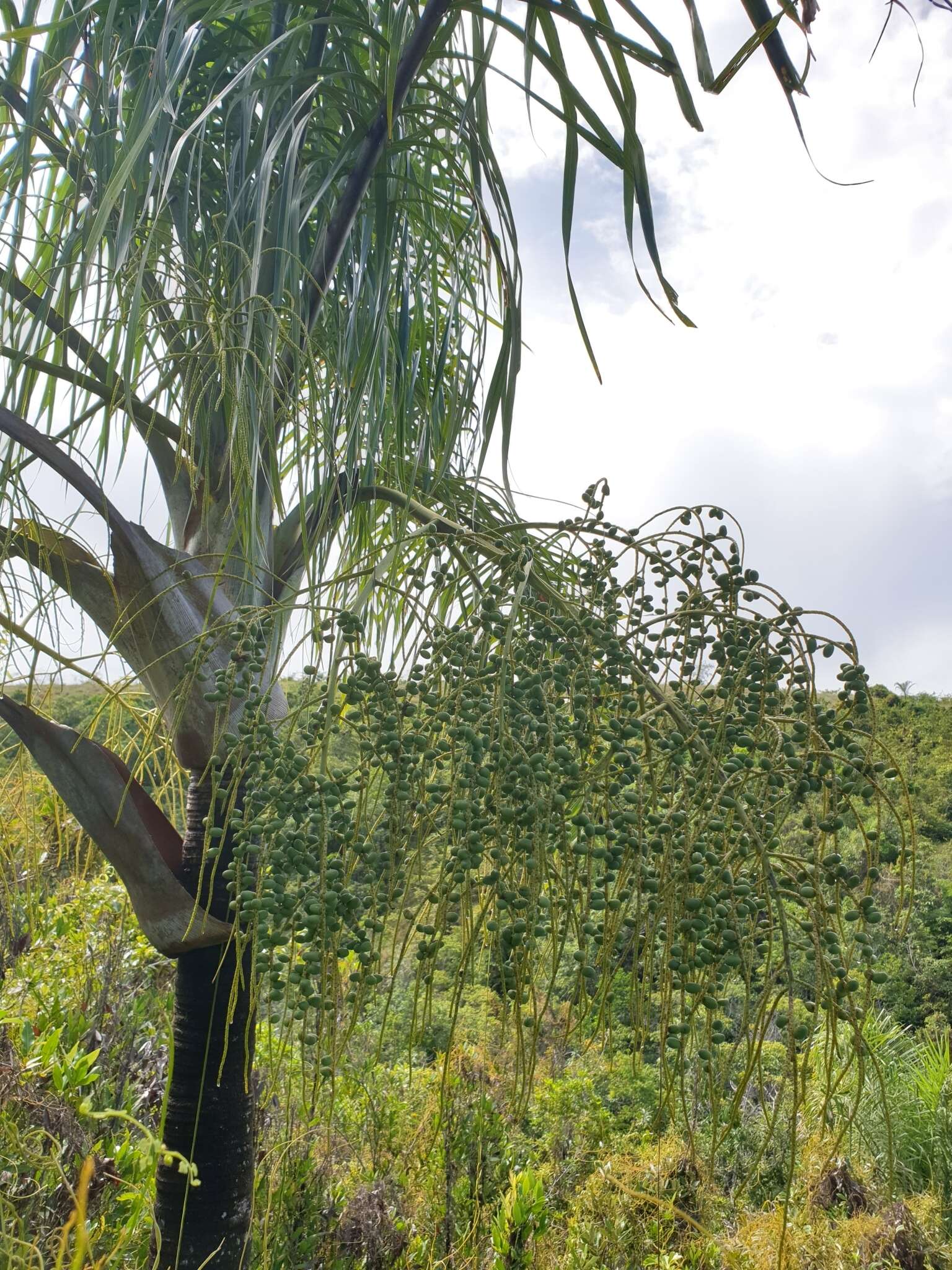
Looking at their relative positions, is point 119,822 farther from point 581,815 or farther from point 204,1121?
point 581,815

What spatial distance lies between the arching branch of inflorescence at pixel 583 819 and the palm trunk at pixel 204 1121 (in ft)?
1.84

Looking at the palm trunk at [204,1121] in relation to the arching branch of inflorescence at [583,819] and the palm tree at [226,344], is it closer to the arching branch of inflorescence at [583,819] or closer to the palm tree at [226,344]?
the palm tree at [226,344]

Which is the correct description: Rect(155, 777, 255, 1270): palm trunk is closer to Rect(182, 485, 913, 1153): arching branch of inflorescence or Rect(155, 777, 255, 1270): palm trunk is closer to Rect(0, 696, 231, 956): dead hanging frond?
Rect(0, 696, 231, 956): dead hanging frond

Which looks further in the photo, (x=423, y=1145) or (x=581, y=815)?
(x=423, y=1145)

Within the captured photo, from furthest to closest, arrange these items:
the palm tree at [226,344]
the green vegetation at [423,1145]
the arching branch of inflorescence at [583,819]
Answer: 1. the green vegetation at [423,1145]
2. the palm tree at [226,344]
3. the arching branch of inflorescence at [583,819]

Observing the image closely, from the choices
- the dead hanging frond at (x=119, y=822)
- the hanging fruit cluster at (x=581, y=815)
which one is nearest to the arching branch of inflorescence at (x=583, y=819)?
the hanging fruit cluster at (x=581, y=815)

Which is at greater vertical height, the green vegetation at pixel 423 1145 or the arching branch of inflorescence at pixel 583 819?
the arching branch of inflorescence at pixel 583 819

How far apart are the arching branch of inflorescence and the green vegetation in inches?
2.5

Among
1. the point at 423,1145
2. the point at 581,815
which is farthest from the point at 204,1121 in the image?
the point at 423,1145

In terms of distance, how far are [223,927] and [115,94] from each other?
176 centimetres

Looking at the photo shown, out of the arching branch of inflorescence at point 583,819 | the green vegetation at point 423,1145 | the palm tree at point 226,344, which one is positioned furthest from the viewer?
the green vegetation at point 423,1145

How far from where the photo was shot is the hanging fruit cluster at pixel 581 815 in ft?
3.13

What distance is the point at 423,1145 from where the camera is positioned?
13.5 feet

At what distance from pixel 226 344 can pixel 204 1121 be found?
134 cm
